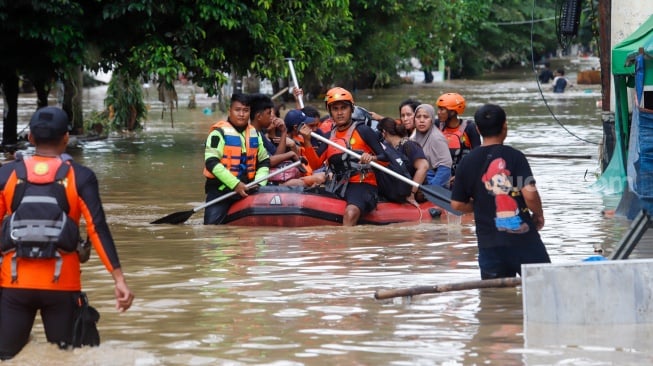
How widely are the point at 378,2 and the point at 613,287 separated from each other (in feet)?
97.2

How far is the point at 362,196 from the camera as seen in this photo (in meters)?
13.4

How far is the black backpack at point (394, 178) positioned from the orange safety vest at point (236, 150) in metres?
1.24

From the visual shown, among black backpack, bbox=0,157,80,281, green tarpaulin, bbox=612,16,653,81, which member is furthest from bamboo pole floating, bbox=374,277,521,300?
green tarpaulin, bbox=612,16,653,81

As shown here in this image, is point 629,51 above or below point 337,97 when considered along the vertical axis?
above

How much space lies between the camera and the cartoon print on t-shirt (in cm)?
809

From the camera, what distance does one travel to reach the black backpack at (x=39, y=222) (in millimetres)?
6531

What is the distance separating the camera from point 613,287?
25.6ft

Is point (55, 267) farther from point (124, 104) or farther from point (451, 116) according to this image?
point (124, 104)

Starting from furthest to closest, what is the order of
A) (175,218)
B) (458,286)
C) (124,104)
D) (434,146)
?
(124,104)
(175,218)
(434,146)
(458,286)

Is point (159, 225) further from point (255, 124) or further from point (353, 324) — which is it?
point (353, 324)

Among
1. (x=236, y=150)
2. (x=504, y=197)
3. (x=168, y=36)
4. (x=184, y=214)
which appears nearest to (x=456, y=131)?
(x=236, y=150)

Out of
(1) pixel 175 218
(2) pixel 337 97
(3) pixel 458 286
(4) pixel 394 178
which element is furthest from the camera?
(1) pixel 175 218

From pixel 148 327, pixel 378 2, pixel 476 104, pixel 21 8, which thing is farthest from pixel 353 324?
pixel 476 104

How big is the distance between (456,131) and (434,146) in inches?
17.9
